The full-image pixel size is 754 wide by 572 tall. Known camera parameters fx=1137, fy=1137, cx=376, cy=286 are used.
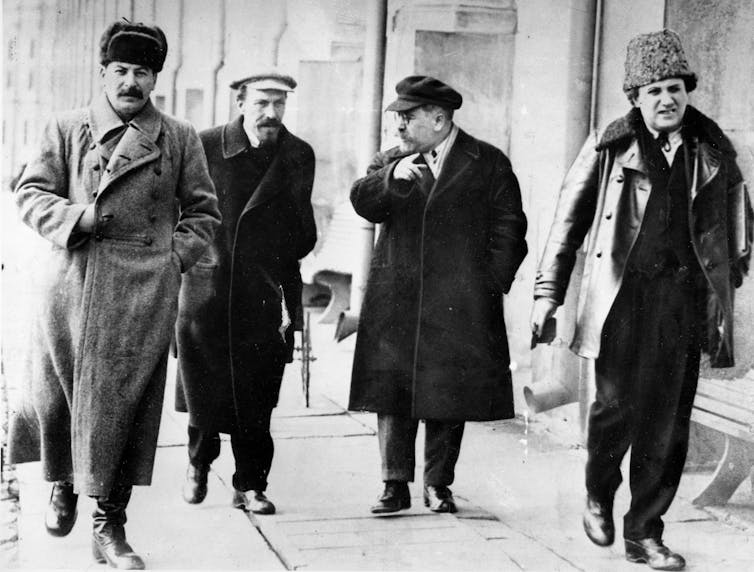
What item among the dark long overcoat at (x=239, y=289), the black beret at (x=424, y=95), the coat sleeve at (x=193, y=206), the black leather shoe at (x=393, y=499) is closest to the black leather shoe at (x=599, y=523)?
the black leather shoe at (x=393, y=499)

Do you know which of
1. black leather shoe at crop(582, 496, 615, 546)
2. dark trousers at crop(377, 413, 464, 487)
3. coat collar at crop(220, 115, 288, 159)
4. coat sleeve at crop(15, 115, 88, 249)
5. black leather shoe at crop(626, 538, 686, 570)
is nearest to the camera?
coat sleeve at crop(15, 115, 88, 249)

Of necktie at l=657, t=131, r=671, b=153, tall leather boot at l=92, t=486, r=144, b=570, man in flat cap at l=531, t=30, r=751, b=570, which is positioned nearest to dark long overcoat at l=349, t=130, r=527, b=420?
man in flat cap at l=531, t=30, r=751, b=570

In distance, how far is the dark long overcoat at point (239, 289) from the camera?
4824mm

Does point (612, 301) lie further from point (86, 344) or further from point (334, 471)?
point (86, 344)

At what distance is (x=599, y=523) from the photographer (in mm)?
4703

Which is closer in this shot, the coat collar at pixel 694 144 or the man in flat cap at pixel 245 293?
the coat collar at pixel 694 144

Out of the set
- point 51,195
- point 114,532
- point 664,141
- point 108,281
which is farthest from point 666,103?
point 114,532

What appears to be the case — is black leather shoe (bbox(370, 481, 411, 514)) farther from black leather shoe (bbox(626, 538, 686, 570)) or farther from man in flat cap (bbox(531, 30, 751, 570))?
black leather shoe (bbox(626, 538, 686, 570))

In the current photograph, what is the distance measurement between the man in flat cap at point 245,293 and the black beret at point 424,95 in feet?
1.54

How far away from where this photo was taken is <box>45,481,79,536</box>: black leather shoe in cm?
441

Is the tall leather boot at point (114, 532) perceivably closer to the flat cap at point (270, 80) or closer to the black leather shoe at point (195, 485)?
the black leather shoe at point (195, 485)

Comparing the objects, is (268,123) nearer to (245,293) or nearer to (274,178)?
(274,178)

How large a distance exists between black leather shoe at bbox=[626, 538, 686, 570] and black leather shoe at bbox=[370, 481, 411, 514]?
0.95 metres

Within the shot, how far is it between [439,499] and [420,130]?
1.60 m
